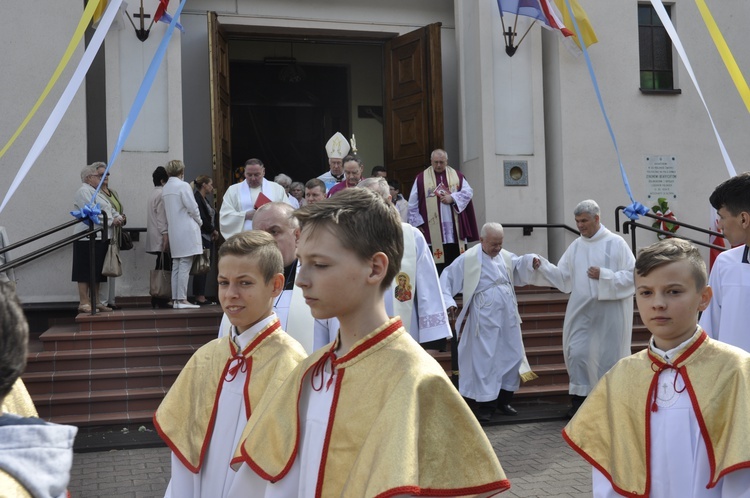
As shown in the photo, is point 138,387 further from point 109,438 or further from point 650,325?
point 650,325

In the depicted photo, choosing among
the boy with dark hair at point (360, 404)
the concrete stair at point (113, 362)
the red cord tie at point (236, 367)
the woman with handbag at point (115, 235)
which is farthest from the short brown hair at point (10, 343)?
the woman with handbag at point (115, 235)

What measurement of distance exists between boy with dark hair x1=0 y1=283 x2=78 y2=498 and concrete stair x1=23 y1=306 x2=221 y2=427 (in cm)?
698

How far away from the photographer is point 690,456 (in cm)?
318

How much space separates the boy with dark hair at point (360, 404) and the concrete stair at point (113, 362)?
6.18m

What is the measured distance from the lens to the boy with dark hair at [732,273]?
14.3 feet

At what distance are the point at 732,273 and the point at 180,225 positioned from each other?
734 cm

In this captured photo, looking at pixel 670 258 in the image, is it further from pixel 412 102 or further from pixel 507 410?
pixel 412 102

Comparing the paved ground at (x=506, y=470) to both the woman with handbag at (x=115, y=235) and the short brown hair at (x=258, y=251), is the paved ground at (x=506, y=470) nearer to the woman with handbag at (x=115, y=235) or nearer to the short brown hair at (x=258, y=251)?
the short brown hair at (x=258, y=251)

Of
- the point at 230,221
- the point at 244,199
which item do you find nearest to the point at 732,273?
the point at 230,221

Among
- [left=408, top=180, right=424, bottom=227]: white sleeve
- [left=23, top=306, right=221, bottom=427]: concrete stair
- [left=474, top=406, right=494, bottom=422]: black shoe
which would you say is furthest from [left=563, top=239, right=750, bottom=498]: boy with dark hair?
[left=408, top=180, right=424, bottom=227]: white sleeve

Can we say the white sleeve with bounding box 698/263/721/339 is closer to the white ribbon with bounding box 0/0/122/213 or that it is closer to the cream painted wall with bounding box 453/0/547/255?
the white ribbon with bounding box 0/0/122/213

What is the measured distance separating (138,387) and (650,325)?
21.8ft

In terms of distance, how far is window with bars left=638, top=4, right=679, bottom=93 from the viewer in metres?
13.9

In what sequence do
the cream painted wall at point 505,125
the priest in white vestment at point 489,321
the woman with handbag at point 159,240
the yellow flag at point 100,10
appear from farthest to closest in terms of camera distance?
1. the cream painted wall at point 505,125
2. the yellow flag at point 100,10
3. the woman with handbag at point 159,240
4. the priest in white vestment at point 489,321
